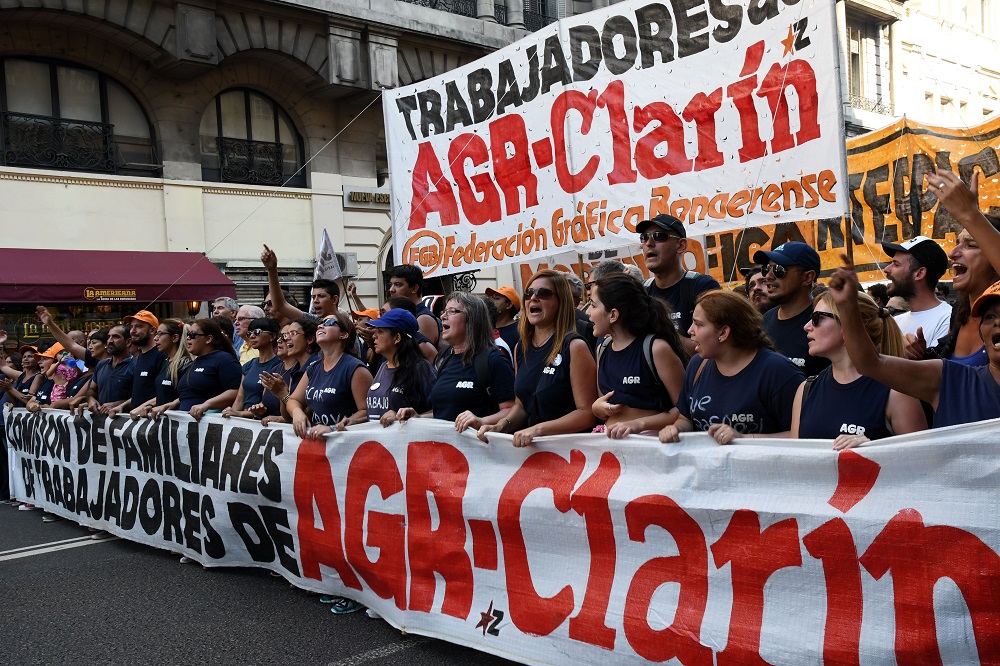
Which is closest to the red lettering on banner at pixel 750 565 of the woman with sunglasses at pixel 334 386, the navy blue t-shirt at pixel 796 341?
the navy blue t-shirt at pixel 796 341

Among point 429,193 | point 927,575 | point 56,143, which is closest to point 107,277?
point 56,143

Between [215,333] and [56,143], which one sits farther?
[56,143]

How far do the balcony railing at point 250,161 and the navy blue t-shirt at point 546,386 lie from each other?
45.8ft

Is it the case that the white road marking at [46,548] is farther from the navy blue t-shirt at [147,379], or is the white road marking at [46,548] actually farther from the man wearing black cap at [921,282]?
the man wearing black cap at [921,282]

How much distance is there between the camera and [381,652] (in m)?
4.20

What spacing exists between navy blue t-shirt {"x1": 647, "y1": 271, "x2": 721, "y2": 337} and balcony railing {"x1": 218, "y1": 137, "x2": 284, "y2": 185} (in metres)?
13.7

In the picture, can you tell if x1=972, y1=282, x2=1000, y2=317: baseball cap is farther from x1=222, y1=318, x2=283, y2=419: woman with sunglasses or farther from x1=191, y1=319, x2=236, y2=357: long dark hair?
x1=191, y1=319, x2=236, y2=357: long dark hair

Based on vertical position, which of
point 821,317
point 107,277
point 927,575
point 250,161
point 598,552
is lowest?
point 598,552

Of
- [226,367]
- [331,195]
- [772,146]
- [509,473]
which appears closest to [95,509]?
[226,367]

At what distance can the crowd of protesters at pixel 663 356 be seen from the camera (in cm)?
308

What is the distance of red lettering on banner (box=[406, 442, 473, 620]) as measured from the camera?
412 centimetres

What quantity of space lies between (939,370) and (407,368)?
2.86m

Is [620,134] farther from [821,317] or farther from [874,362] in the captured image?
[874,362]

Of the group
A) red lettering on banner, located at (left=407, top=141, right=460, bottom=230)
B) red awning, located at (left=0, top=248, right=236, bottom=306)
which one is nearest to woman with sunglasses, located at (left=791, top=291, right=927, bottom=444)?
red lettering on banner, located at (left=407, top=141, right=460, bottom=230)
